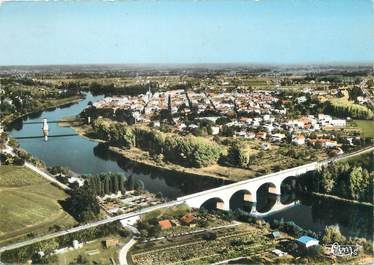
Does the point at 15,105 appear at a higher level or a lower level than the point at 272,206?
higher

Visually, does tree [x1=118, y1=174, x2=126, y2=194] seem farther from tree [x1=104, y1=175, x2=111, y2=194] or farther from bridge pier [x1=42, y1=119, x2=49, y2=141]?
bridge pier [x1=42, y1=119, x2=49, y2=141]

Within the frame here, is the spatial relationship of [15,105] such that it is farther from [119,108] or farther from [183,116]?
[183,116]

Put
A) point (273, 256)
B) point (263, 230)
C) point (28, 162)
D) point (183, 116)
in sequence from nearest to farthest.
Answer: point (273, 256) < point (263, 230) < point (28, 162) < point (183, 116)

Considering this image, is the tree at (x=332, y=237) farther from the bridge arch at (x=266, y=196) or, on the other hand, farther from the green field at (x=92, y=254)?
the green field at (x=92, y=254)

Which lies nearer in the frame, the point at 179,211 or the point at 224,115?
the point at 179,211

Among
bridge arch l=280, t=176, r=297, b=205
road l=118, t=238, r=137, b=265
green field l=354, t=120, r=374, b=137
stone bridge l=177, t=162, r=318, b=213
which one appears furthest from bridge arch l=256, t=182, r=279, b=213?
road l=118, t=238, r=137, b=265

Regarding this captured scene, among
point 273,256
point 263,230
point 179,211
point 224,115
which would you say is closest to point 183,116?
point 224,115
